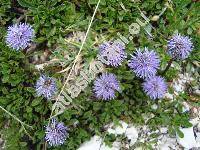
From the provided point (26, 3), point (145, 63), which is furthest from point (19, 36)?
point (145, 63)

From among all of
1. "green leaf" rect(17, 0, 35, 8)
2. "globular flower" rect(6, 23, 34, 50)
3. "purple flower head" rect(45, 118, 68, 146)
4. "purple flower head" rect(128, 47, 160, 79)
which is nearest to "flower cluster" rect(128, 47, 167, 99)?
"purple flower head" rect(128, 47, 160, 79)

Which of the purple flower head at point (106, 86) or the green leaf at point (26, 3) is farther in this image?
the green leaf at point (26, 3)

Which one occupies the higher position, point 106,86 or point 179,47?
point 179,47

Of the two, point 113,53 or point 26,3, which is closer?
point 113,53

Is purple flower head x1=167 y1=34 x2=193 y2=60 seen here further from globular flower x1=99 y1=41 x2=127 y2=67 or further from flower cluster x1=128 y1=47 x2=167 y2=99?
globular flower x1=99 y1=41 x2=127 y2=67

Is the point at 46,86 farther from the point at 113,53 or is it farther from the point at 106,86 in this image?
the point at 113,53

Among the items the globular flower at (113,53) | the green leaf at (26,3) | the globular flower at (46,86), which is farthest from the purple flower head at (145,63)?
the green leaf at (26,3)

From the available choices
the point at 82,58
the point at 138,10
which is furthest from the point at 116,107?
the point at 138,10

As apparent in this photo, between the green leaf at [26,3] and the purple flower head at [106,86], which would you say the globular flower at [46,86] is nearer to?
Answer: the purple flower head at [106,86]

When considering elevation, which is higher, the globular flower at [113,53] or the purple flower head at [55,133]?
the globular flower at [113,53]
